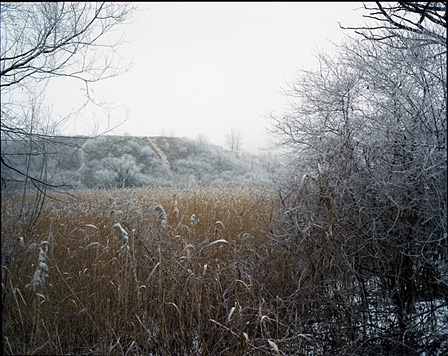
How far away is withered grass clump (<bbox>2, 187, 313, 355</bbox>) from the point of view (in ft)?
6.47

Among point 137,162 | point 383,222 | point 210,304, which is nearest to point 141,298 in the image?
point 210,304

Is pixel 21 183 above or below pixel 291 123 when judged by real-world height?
below

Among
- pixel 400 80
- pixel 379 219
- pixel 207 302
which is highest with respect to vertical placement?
pixel 400 80

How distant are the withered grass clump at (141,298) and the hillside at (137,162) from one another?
1.94 feet

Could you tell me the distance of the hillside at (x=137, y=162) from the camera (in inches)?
120

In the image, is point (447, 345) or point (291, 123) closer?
point (447, 345)

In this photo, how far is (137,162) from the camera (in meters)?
16.6

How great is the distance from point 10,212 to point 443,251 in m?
3.49

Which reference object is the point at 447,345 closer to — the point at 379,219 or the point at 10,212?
the point at 379,219

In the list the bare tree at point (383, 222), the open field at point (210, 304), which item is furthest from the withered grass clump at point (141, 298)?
the bare tree at point (383, 222)

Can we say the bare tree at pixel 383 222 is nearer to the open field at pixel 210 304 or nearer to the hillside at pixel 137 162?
the open field at pixel 210 304

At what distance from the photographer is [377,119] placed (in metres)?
2.56

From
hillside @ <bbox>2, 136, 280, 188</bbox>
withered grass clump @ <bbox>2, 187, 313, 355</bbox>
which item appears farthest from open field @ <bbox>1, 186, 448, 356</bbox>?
hillside @ <bbox>2, 136, 280, 188</bbox>

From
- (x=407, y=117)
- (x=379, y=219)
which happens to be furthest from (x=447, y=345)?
(x=407, y=117)
